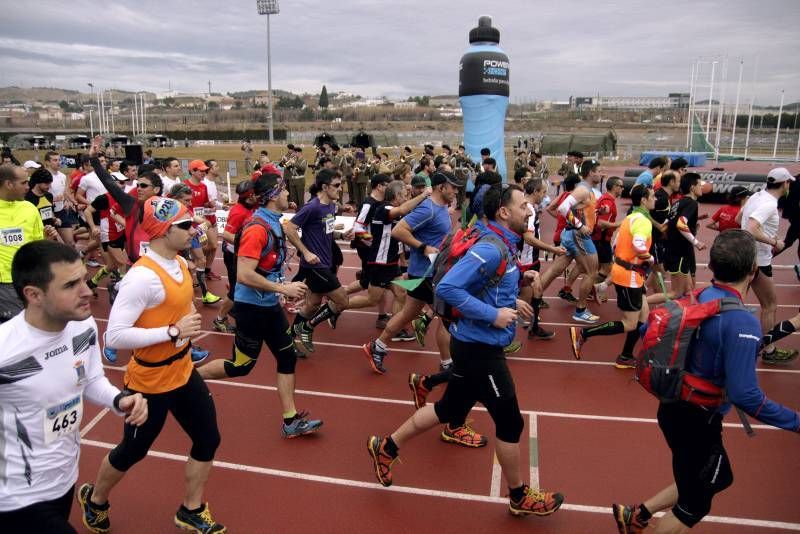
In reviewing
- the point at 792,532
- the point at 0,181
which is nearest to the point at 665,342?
the point at 792,532

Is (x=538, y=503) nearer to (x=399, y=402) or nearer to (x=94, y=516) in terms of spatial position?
(x=399, y=402)

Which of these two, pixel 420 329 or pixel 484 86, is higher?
pixel 484 86

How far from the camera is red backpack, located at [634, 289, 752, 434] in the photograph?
114 inches

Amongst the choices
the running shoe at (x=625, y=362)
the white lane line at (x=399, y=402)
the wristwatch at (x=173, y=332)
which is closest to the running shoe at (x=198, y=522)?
the wristwatch at (x=173, y=332)

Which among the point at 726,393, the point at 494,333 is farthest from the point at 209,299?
the point at 726,393

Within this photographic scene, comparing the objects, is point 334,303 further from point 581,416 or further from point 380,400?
point 581,416

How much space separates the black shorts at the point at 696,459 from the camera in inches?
118

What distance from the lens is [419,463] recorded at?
15.4 ft

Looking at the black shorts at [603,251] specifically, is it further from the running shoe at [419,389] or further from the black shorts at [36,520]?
the black shorts at [36,520]

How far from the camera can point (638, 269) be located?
6258 millimetres

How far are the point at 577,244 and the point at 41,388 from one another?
674 centimetres

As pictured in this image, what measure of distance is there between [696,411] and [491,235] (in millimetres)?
1528

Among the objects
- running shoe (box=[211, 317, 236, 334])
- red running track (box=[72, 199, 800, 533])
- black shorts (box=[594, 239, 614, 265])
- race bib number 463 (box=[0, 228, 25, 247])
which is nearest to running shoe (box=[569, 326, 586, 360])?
red running track (box=[72, 199, 800, 533])

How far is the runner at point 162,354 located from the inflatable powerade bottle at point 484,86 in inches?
764
